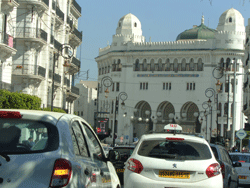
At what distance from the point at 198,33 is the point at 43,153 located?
93.1 meters

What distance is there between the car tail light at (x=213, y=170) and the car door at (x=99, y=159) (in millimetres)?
2804

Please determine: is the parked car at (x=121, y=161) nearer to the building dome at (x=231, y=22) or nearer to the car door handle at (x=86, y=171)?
the car door handle at (x=86, y=171)

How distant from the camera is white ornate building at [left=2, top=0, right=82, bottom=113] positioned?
131 feet

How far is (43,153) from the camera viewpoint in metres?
5.33

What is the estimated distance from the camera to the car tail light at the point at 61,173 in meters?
5.22

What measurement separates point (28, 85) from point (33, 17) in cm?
488

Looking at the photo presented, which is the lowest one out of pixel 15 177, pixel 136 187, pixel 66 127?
pixel 136 187

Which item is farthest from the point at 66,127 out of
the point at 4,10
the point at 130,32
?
the point at 130,32

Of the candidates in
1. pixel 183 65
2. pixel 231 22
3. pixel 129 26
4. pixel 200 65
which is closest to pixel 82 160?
pixel 200 65

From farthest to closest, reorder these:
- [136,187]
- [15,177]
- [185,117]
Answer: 1. [185,117]
2. [136,187]
3. [15,177]

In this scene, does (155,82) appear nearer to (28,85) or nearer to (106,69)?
(106,69)

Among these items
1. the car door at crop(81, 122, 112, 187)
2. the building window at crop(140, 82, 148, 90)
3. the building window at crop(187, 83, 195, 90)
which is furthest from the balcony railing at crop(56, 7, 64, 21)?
the building window at crop(140, 82, 148, 90)

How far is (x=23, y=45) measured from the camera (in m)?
40.2

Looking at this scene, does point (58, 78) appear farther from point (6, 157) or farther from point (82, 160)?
point (6, 157)
